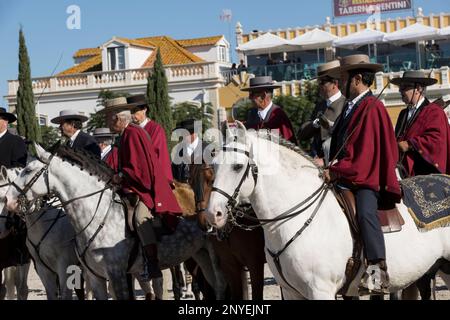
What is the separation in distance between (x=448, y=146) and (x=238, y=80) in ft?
152

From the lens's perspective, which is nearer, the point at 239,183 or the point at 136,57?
the point at 239,183

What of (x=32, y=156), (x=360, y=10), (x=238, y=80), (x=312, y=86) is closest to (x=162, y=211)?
(x=32, y=156)

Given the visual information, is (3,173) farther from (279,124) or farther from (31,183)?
(279,124)

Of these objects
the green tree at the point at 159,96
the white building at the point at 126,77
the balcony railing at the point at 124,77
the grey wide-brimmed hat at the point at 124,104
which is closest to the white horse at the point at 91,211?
the grey wide-brimmed hat at the point at 124,104

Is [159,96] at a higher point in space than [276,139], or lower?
lower

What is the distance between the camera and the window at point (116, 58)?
63031 millimetres

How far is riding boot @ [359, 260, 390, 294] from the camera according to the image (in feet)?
28.2

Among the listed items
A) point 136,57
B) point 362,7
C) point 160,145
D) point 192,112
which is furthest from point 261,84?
point 362,7

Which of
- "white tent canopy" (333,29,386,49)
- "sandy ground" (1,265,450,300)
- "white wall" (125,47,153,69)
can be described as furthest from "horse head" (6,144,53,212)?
"white wall" (125,47,153,69)

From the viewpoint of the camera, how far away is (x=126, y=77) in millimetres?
59000

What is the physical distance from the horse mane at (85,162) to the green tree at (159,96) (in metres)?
34.3

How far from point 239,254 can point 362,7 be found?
63.2m

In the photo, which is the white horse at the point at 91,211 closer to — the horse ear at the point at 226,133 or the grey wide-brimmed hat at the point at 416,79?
the horse ear at the point at 226,133

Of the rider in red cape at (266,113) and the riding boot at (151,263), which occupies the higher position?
the rider in red cape at (266,113)
